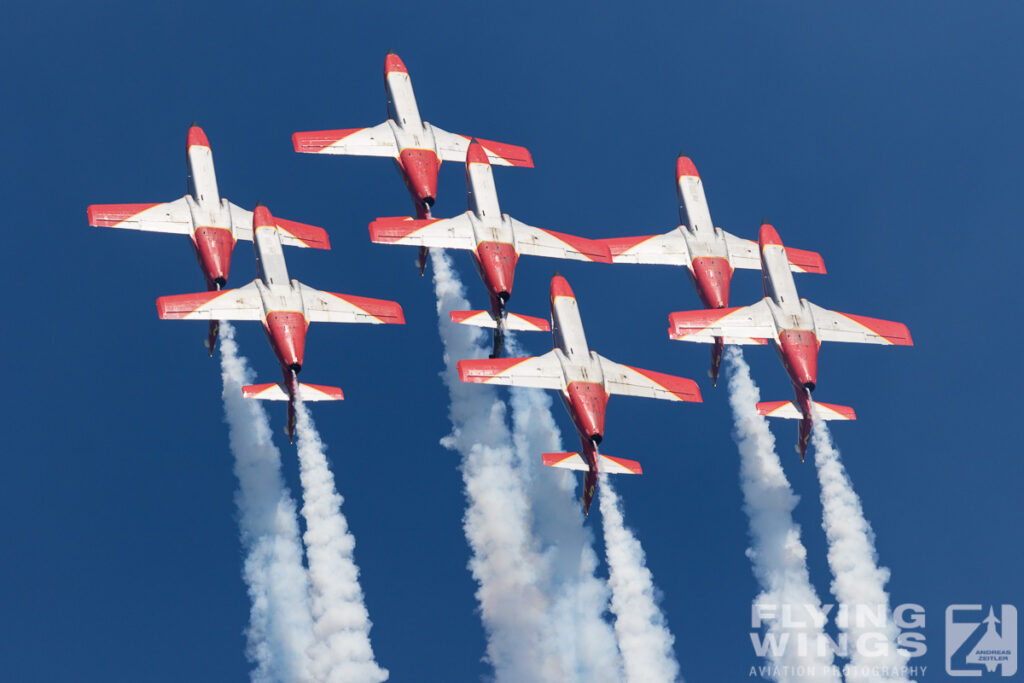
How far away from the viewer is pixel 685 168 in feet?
461

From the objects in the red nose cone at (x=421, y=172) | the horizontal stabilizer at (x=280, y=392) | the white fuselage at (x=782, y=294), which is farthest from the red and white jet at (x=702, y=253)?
the horizontal stabilizer at (x=280, y=392)

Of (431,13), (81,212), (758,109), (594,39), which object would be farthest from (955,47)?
(81,212)

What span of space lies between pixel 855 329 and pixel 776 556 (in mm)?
19027

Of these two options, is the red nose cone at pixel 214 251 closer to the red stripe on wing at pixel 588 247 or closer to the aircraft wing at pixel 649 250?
the red stripe on wing at pixel 588 247

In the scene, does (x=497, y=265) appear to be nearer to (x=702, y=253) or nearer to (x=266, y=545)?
(x=702, y=253)

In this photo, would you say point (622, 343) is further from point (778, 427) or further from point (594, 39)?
point (594, 39)

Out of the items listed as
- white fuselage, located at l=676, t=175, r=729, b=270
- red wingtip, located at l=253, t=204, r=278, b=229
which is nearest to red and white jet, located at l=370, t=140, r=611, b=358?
white fuselage, located at l=676, t=175, r=729, b=270

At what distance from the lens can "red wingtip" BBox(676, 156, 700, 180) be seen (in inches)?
5497

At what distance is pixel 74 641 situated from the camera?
14075 cm

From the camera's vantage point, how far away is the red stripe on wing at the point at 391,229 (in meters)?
125

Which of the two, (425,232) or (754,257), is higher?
(425,232)

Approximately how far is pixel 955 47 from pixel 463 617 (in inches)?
3675

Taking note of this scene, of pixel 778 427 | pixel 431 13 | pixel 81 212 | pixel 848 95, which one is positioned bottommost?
pixel 778 427

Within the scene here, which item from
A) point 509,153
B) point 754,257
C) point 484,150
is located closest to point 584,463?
point 754,257
